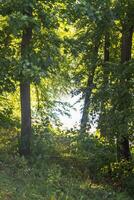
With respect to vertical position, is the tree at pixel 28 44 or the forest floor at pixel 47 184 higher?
the tree at pixel 28 44

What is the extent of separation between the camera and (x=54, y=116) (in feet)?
61.1

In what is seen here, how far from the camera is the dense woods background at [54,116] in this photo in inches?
459

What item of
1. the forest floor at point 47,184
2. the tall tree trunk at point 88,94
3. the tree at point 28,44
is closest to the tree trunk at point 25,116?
the tree at point 28,44

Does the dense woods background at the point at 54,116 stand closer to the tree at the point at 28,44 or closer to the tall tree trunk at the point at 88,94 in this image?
the tree at the point at 28,44

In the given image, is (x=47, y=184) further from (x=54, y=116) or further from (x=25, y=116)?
(x=54, y=116)

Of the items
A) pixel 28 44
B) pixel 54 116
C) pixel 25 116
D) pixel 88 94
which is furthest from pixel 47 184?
pixel 88 94

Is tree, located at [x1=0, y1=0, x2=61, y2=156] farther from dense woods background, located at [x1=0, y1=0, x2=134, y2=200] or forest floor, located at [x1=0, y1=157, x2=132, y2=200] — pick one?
forest floor, located at [x1=0, y1=157, x2=132, y2=200]

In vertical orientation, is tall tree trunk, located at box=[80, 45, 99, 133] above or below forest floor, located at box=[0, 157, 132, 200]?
above

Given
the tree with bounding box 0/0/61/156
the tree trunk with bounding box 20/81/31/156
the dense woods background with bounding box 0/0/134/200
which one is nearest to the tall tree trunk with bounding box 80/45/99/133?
the dense woods background with bounding box 0/0/134/200

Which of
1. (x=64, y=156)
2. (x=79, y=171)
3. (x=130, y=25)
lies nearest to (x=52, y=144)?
(x=64, y=156)

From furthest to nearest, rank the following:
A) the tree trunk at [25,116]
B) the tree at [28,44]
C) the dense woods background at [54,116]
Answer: the tree trunk at [25,116], the dense woods background at [54,116], the tree at [28,44]

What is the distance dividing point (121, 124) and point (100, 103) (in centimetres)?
210

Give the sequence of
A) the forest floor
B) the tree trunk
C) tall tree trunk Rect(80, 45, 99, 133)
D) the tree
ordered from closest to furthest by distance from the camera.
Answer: the forest floor, the tree, the tree trunk, tall tree trunk Rect(80, 45, 99, 133)

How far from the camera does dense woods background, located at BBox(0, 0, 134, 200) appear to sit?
38.3 ft
